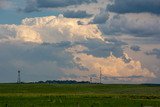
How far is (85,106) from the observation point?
68375 mm

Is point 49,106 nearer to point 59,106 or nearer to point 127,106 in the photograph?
point 59,106

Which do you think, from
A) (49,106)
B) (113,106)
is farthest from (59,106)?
(113,106)

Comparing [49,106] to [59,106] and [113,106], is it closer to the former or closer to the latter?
[59,106]

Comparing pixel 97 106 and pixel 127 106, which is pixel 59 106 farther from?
pixel 127 106

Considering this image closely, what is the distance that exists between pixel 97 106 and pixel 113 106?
2.67m

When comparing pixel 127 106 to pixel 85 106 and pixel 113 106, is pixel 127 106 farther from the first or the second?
pixel 85 106

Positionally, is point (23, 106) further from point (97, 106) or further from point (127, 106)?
point (127, 106)

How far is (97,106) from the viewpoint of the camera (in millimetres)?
69125

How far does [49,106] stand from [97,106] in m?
6.92

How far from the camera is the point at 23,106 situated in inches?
2665

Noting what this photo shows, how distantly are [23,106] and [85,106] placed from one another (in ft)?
28.8

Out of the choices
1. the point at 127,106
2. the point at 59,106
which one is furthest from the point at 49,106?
the point at 127,106

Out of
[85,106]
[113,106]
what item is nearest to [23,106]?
[85,106]

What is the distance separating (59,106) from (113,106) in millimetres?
7934
